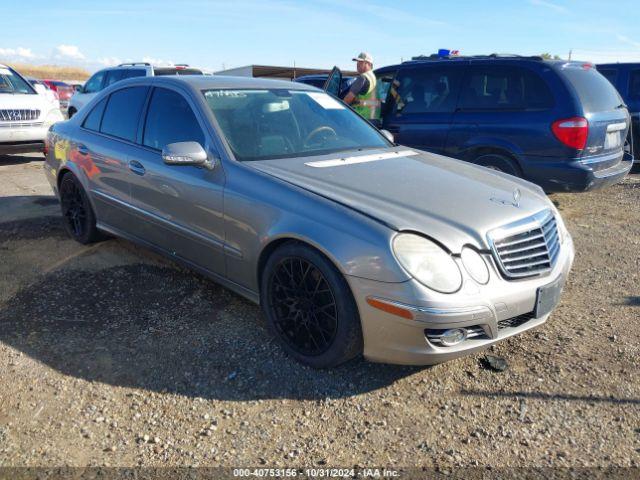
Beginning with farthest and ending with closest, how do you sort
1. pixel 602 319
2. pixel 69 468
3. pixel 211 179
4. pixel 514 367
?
pixel 602 319 → pixel 211 179 → pixel 514 367 → pixel 69 468

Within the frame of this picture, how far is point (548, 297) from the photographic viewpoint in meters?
2.98

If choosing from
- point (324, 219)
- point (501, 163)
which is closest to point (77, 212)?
point (324, 219)

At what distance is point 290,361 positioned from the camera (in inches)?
126

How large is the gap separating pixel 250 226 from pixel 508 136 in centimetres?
387

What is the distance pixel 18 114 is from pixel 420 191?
8399mm

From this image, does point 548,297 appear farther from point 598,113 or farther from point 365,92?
point 365,92

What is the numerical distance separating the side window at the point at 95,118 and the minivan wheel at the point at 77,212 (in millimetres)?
512

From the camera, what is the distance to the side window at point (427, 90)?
6.57 metres

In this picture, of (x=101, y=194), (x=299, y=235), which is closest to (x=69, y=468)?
(x=299, y=235)

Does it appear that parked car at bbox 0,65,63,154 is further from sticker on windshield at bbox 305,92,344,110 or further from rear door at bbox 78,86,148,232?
sticker on windshield at bbox 305,92,344,110

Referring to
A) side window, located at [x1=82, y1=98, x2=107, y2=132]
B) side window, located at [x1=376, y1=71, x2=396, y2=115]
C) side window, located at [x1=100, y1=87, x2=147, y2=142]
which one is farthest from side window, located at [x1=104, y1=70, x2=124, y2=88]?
side window, located at [x1=100, y1=87, x2=147, y2=142]

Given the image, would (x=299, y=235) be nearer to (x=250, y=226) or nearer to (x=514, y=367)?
(x=250, y=226)

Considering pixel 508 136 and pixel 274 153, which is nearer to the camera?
pixel 274 153

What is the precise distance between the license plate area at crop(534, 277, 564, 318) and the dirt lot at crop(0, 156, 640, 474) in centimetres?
39
